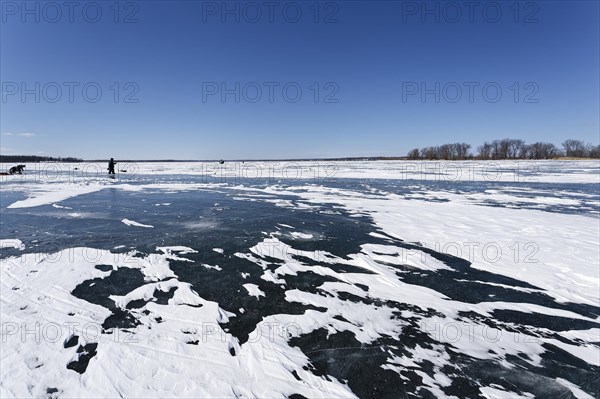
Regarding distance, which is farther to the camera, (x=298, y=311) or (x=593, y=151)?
(x=593, y=151)

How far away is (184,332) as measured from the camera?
11.3ft

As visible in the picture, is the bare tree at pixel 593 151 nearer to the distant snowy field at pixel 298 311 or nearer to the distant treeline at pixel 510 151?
the distant treeline at pixel 510 151

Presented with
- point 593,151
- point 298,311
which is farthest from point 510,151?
point 298,311

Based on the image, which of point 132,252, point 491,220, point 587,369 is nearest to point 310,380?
point 587,369

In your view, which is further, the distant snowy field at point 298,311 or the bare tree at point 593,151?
the bare tree at point 593,151

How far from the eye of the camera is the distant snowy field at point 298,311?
2.76 meters

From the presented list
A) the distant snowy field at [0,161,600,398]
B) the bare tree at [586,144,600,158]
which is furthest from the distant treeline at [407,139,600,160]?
the distant snowy field at [0,161,600,398]

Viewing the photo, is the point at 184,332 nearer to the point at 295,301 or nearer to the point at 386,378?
the point at 295,301

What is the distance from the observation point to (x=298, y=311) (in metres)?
4.04

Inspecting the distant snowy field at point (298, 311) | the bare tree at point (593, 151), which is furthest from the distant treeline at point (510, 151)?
the distant snowy field at point (298, 311)

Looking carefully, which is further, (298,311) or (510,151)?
(510,151)

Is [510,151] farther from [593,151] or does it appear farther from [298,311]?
[298,311]

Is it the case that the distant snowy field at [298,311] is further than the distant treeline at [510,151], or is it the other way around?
the distant treeline at [510,151]

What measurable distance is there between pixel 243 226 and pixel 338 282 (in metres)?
4.37
